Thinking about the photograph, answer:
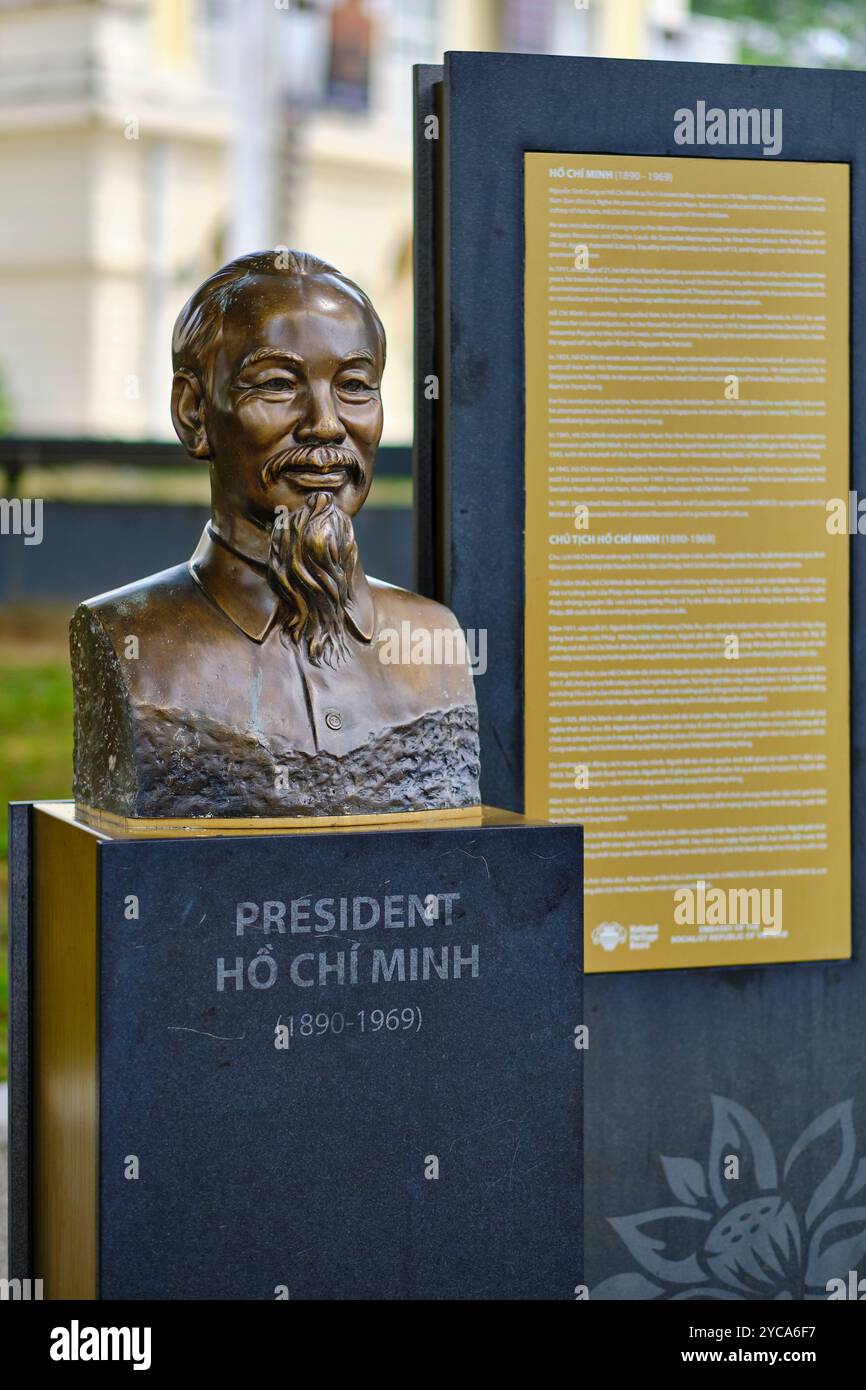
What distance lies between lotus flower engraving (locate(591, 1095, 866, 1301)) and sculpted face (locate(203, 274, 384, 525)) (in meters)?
2.09

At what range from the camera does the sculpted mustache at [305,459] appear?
156 inches

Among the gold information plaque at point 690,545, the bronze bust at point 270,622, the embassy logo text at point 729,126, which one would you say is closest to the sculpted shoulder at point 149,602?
the bronze bust at point 270,622

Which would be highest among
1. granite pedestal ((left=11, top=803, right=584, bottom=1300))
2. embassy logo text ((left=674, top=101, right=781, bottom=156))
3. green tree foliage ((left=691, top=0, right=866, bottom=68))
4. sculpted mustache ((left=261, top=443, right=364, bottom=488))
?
green tree foliage ((left=691, top=0, right=866, bottom=68))

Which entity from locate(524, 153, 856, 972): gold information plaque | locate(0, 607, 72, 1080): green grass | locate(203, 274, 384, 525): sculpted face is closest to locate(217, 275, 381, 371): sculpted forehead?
locate(203, 274, 384, 525): sculpted face

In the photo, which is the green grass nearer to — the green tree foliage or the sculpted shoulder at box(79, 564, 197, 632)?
the sculpted shoulder at box(79, 564, 197, 632)

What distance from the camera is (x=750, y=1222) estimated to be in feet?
16.6

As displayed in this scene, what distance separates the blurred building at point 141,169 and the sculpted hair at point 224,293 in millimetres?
10712

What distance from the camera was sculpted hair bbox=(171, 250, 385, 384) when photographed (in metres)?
4.02

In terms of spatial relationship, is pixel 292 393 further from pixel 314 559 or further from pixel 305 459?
pixel 314 559

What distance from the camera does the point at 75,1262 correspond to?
3.95m

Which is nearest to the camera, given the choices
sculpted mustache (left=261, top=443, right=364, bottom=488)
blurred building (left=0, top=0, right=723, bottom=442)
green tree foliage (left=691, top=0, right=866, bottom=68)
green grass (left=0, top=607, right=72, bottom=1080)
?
sculpted mustache (left=261, top=443, right=364, bottom=488)

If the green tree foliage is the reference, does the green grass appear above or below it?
below

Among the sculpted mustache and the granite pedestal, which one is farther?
the sculpted mustache

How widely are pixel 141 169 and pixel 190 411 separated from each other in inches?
454
